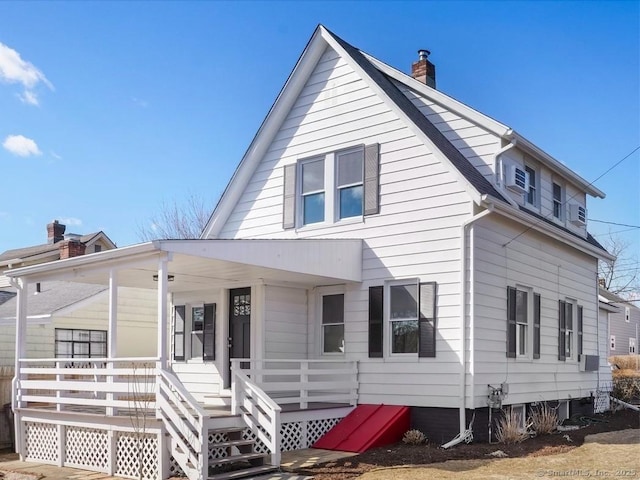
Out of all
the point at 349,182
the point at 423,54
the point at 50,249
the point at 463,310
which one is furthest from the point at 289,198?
the point at 50,249

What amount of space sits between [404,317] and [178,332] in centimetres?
570

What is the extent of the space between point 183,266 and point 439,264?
183 inches

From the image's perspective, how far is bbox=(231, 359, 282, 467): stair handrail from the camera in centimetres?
1089

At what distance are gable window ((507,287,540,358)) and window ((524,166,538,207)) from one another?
6.95 feet

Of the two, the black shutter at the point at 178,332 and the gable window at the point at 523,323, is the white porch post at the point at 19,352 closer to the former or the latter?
the black shutter at the point at 178,332

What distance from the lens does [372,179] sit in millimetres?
14453

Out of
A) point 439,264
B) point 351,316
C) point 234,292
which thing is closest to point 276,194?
point 234,292

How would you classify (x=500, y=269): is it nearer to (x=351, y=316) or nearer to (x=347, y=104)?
(x=351, y=316)

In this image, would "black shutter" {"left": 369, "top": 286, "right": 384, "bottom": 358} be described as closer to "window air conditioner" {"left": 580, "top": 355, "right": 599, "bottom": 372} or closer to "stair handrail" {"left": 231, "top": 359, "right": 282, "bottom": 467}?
"stair handrail" {"left": 231, "top": 359, "right": 282, "bottom": 467}

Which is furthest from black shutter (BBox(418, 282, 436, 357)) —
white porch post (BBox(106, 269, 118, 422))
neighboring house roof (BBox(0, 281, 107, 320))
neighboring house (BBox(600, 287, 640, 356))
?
neighboring house (BBox(600, 287, 640, 356))

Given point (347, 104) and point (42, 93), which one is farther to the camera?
point (42, 93)

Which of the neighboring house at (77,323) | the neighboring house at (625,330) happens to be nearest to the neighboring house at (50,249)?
the neighboring house at (77,323)

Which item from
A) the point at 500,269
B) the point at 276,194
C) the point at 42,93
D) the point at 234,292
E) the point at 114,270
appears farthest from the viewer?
the point at 42,93

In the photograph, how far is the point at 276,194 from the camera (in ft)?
53.2
